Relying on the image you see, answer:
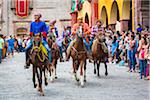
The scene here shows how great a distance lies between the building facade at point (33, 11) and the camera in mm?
59656

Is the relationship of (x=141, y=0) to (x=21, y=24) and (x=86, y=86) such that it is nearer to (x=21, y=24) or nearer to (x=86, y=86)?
(x=86, y=86)

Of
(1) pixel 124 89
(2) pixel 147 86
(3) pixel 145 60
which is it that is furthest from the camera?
(3) pixel 145 60

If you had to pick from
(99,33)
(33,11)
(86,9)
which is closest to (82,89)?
(99,33)

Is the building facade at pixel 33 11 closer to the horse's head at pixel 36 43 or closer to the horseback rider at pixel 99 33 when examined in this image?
the horseback rider at pixel 99 33

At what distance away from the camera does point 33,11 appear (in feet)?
198

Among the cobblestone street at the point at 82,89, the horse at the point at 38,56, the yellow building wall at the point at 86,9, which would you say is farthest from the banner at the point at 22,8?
the horse at the point at 38,56

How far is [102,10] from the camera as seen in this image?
39562 mm

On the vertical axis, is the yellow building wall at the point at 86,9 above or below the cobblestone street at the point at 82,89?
above

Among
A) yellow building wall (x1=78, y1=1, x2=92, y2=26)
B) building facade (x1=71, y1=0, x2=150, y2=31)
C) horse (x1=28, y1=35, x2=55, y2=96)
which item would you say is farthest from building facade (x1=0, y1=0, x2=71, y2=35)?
horse (x1=28, y1=35, x2=55, y2=96)

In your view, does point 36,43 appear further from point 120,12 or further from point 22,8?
point 22,8

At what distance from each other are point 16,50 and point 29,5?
10812mm

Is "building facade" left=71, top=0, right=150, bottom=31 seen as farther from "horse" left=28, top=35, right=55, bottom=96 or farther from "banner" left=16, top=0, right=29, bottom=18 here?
"horse" left=28, top=35, right=55, bottom=96

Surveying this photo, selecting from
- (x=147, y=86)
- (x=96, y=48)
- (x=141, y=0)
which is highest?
(x=141, y=0)

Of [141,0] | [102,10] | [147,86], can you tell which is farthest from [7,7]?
[147,86]
